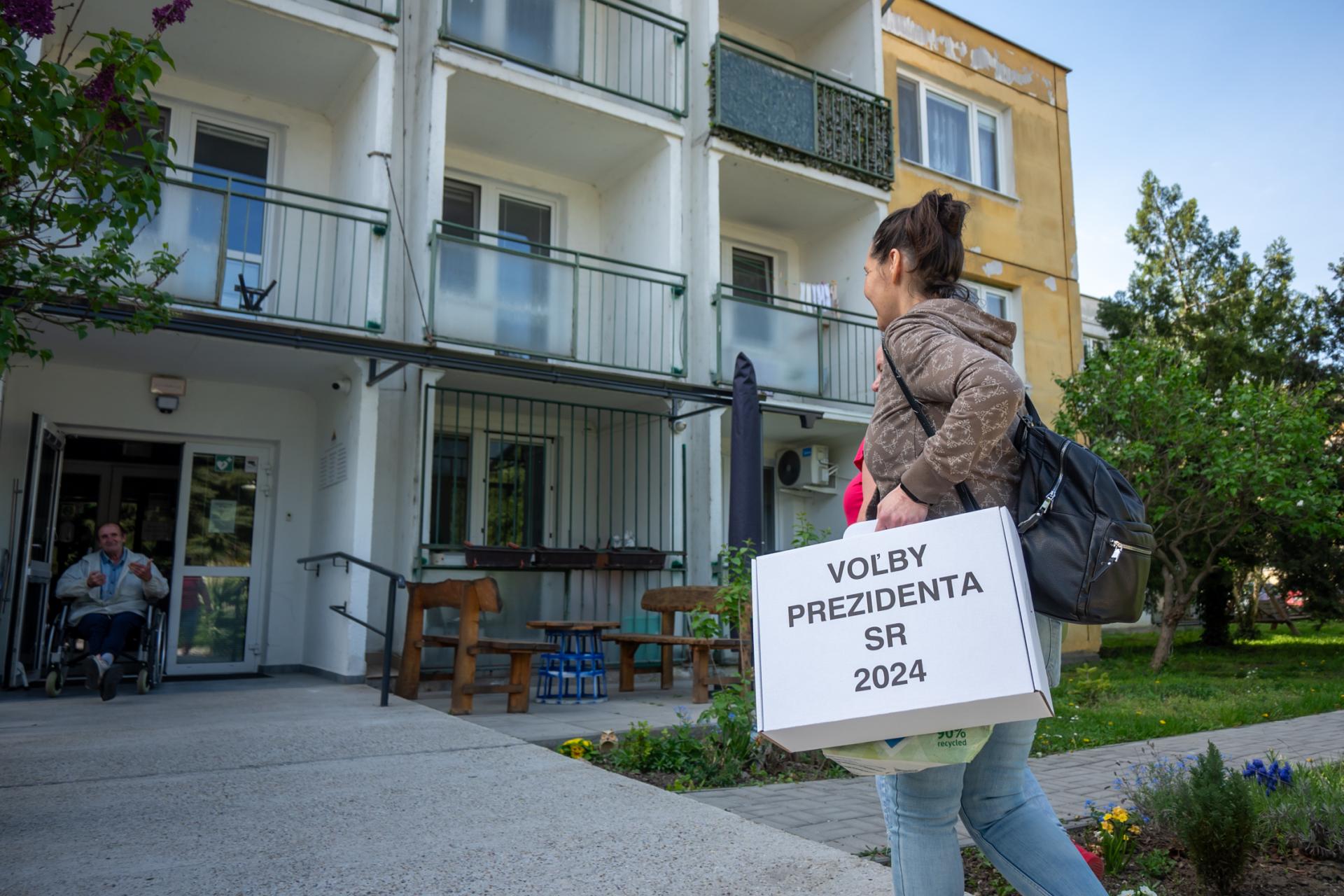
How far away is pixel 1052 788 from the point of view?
4941 mm

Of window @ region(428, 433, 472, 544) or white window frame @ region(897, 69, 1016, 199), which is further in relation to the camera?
white window frame @ region(897, 69, 1016, 199)

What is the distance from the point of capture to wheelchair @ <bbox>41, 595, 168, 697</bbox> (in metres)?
7.64

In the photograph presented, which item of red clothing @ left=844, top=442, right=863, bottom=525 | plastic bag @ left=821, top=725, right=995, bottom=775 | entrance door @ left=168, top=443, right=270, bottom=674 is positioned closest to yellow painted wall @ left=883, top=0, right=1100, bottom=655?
entrance door @ left=168, top=443, right=270, bottom=674

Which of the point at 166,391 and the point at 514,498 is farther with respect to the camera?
the point at 514,498

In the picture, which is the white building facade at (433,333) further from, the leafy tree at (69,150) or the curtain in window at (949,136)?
the leafy tree at (69,150)

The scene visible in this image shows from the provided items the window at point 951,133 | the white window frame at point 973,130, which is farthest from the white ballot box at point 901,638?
the window at point 951,133

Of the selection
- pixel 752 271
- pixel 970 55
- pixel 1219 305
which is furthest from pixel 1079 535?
pixel 1219 305

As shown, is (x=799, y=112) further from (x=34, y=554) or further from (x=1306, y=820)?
(x=1306, y=820)

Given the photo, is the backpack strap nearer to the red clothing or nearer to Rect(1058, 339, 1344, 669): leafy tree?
the red clothing

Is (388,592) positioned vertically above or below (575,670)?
above

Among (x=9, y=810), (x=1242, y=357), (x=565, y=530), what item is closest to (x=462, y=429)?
(x=565, y=530)

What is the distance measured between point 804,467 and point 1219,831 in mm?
10040

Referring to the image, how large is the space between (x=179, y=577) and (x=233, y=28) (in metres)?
5.22

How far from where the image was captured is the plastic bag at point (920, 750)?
1827 millimetres
